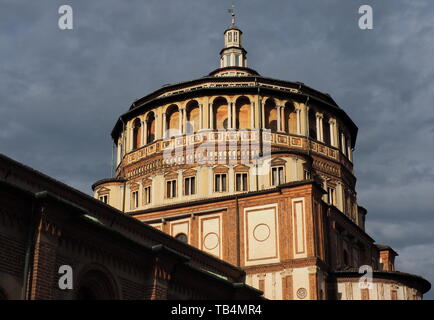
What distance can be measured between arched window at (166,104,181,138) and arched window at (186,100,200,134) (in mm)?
879

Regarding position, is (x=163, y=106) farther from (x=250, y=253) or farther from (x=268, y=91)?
(x=250, y=253)

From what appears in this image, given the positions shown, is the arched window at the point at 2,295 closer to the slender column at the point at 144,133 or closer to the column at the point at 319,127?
the slender column at the point at 144,133

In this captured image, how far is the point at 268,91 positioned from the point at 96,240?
2611 centimetres

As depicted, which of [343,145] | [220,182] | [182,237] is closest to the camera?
[182,237]

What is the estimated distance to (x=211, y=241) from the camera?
4319cm

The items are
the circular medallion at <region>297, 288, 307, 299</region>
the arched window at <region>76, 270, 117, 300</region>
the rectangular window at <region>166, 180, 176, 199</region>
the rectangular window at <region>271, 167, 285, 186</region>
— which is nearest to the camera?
the arched window at <region>76, 270, 117, 300</region>

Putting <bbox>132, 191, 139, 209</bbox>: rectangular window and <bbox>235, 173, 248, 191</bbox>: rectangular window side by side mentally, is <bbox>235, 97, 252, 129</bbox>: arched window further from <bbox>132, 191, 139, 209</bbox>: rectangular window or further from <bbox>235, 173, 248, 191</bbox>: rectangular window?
<bbox>132, 191, 139, 209</bbox>: rectangular window

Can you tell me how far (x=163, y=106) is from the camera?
51.1 metres

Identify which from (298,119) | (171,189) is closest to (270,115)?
(298,119)

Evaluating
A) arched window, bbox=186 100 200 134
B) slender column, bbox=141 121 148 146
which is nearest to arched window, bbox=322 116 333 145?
arched window, bbox=186 100 200 134

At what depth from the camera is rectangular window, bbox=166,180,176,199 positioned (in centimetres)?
4794

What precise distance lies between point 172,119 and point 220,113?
3.67 m

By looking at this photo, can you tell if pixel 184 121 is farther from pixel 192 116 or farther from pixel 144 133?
pixel 144 133
